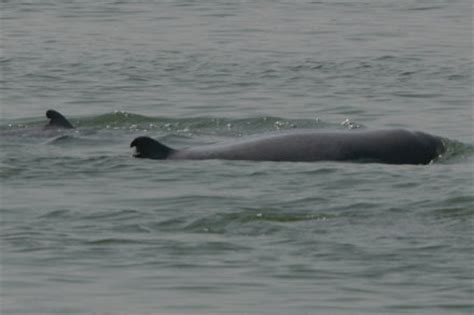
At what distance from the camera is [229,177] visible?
16172 mm

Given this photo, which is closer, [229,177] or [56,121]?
[229,177]

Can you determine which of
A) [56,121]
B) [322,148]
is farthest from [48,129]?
[322,148]

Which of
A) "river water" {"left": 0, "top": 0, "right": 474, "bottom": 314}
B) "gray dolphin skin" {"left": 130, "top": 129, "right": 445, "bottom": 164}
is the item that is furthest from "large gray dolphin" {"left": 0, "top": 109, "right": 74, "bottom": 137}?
"gray dolphin skin" {"left": 130, "top": 129, "right": 445, "bottom": 164}

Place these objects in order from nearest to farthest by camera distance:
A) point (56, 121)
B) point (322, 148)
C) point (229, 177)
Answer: point (229, 177), point (322, 148), point (56, 121)

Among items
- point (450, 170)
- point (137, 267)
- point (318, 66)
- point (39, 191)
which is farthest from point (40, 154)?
point (318, 66)

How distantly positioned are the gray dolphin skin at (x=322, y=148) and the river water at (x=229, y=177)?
19 cm

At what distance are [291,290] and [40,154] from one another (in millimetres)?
5876

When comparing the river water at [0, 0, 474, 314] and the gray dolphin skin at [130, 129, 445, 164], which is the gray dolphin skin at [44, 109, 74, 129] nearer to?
the river water at [0, 0, 474, 314]

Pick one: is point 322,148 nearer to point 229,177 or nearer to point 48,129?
point 229,177

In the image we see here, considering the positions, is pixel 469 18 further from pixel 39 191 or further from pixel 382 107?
pixel 39 191

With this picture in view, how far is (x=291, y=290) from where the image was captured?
1211cm

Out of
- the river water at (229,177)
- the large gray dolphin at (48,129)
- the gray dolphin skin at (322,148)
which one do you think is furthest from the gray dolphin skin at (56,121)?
the gray dolphin skin at (322,148)

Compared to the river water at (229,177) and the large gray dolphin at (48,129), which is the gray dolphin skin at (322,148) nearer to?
the river water at (229,177)

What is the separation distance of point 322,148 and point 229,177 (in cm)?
121
